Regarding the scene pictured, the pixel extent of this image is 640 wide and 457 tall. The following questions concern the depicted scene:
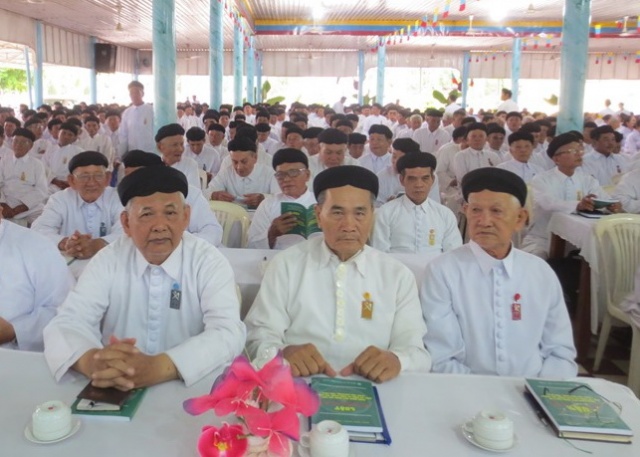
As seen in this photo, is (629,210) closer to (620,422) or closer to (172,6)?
(620,422)

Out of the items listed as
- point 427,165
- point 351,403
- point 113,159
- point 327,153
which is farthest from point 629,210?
point 113,159

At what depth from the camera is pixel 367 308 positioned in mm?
2346

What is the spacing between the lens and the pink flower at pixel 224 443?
4.42 feet

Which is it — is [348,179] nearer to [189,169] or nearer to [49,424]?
[49,424]

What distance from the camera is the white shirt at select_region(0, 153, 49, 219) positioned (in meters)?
6.75

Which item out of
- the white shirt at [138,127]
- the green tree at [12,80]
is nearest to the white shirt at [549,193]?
the white shirt at [138,127]

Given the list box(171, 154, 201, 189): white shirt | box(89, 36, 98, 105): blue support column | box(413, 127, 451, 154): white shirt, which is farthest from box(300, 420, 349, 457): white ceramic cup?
box(89, 36, 98, 105): blue support column

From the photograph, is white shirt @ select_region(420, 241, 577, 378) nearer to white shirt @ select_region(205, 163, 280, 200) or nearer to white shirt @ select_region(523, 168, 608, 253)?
white shirt @ select_region(523, 168, 608, 253)

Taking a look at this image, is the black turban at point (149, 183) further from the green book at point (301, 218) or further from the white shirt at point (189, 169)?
the white shirt at point (189, 169)

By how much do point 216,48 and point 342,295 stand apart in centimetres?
976

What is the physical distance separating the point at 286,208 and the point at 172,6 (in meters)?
4.02

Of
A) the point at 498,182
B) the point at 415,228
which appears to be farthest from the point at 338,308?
the point at 415,228

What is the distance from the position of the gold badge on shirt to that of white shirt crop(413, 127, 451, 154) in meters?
8.80

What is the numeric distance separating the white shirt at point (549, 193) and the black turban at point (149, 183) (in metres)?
3.96
